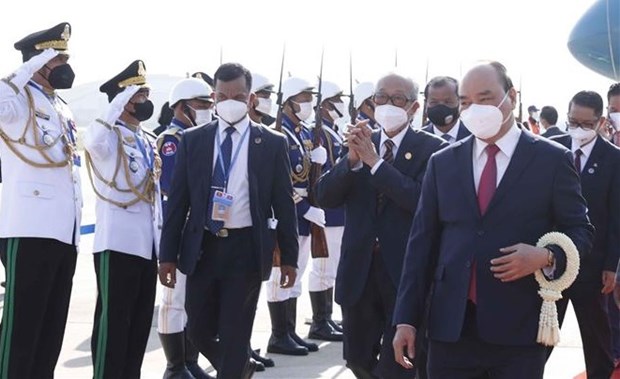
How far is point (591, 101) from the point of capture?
716 cm

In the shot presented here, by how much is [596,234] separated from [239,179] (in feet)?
7.33

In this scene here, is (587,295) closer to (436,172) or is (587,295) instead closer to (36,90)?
(436,172)

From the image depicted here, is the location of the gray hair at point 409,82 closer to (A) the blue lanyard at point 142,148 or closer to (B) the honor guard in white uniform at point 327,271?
(A) the blue lanyard at point 142,148

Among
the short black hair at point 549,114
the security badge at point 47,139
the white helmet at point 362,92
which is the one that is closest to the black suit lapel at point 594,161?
the security badge at point 47,139

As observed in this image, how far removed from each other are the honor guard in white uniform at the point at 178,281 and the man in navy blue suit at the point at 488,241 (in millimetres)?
3038

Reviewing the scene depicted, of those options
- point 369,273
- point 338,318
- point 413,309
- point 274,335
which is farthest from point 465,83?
point 338,318

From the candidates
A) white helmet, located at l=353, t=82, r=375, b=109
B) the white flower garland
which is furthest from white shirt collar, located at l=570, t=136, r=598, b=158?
white helmet, located at l=353, t=82, r=375, b=109

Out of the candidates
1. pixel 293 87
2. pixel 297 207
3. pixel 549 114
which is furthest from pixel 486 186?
pixel 549 114

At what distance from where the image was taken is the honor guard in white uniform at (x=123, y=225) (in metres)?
6.49

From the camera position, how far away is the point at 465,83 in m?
4.48

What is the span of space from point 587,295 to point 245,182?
2265mm

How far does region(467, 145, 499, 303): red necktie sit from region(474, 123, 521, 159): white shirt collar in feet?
0.08

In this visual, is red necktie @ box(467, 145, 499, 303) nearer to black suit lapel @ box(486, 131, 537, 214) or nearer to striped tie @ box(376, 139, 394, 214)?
black suit lapel @ box(486, 131, 537, 214)

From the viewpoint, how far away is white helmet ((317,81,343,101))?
10.3 metres
